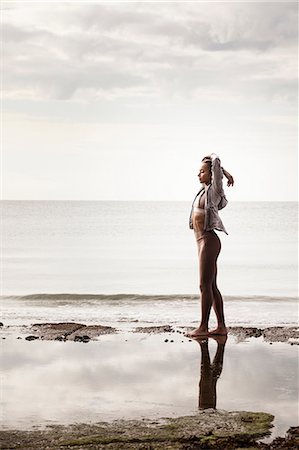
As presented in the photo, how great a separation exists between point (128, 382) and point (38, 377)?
0.93 metres

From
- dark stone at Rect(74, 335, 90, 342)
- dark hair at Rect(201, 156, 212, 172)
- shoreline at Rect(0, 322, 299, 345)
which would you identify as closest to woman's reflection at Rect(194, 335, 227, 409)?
shoreline at Rect(0, 322, 299, 345)

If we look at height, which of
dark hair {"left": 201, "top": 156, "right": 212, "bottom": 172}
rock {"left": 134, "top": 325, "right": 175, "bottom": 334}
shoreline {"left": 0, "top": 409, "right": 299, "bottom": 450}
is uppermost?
dark hair {"left": 201, "top": 156, "right": 212, "bottom": 172}

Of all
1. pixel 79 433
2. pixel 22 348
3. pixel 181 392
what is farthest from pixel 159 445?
pixel 22 348

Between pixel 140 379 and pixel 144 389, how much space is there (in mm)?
432

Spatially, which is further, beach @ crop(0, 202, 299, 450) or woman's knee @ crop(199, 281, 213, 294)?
woman's knee @ crop(199, 281, 213, 294)

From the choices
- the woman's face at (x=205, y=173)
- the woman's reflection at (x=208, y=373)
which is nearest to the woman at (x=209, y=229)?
the woman's face at (x=205, y=173)

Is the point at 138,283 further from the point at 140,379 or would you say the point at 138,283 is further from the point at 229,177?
the point at 140,379

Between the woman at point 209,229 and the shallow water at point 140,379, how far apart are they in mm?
412

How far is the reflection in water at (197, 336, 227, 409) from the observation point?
24.9ft

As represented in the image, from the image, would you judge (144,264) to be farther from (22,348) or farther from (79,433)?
(79,433)

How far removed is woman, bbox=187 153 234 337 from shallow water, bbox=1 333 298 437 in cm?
41

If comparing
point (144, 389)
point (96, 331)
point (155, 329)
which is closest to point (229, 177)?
point (155, 329)

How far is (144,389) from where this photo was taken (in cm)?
798

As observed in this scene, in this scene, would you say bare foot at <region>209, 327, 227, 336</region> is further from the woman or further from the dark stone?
the dark stone
